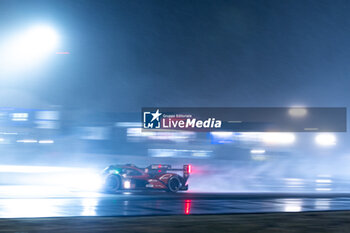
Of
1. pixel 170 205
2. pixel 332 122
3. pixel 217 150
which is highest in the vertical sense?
pixel 332 122

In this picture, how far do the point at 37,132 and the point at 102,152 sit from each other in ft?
22.6

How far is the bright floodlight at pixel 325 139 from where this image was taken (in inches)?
2456

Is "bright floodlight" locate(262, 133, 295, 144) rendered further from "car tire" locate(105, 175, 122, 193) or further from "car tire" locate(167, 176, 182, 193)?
"car tire" locate(105, 175, 122, 193)

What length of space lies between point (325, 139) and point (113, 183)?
53.4 meters

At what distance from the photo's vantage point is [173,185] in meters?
19.1

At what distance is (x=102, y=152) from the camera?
142 ft

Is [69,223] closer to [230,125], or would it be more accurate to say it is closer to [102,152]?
[230,125]

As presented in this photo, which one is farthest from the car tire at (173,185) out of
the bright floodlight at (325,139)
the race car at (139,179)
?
the bright floodlight at (325,139)

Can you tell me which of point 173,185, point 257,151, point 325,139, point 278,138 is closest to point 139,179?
point 173,185

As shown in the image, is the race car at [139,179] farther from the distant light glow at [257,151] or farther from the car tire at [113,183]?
the distant light glow at [257,151]

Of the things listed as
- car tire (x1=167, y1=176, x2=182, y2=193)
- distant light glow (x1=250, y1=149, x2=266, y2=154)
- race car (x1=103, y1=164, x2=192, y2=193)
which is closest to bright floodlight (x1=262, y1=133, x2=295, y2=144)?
distant light glow (x1=250, y1=149, x2=266, y2=154)

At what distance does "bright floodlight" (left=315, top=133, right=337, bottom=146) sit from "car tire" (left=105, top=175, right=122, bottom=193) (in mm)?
48331

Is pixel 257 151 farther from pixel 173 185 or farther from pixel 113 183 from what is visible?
pixel 113 183

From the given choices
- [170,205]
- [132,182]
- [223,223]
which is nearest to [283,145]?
[132,182]
